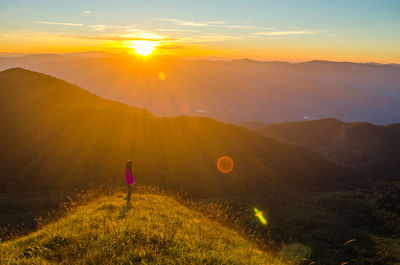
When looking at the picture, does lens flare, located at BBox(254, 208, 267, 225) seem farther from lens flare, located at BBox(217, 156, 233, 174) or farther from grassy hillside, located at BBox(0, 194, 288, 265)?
grassy hillside, located at BBox(0, 194, 288, 265)

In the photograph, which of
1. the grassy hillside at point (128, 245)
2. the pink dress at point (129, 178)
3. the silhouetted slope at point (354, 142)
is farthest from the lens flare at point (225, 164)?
the silhouetted slope at point (354, 142)


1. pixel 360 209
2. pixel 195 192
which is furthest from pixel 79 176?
pixel 360 209

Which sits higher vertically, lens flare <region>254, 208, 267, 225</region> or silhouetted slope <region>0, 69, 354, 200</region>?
silhouetted slope <region>0, 69, 354, 200</region>

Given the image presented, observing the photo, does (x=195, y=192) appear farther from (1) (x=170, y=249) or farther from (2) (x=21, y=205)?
(1) (x=170, y=249)

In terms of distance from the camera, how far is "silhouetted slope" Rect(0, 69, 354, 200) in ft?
106

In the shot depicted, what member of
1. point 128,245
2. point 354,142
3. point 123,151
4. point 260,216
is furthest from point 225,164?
point 354,142

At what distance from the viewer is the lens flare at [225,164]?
141ft

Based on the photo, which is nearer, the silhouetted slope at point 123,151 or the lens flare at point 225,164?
the silhouetted slope at point 123,151

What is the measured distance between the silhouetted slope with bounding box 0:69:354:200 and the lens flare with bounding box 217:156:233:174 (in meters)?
0.96

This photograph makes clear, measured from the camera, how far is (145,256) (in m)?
4.55

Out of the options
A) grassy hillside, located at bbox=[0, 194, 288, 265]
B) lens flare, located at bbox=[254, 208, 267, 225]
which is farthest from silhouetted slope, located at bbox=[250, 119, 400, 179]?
grassy hillside, located at bbox=[0, 194, 288, 265]

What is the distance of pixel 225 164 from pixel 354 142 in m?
62.2

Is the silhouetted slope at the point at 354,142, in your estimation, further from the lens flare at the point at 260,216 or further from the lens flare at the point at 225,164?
the lens flare at the point at 260,216

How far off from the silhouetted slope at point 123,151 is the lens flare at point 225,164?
96cm
